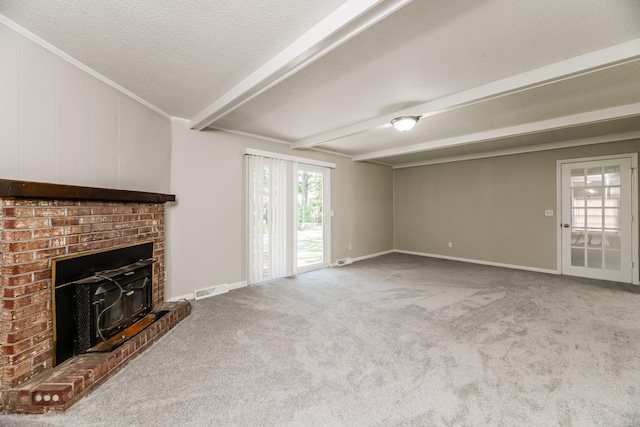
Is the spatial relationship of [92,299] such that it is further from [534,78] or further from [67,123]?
[534,78]

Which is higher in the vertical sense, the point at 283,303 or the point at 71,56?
the point at 71,56

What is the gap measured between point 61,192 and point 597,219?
6954mm

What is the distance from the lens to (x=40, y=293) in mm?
1733

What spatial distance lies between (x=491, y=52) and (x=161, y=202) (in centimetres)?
349

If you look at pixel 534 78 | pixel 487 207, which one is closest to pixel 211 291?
pixel 534 78

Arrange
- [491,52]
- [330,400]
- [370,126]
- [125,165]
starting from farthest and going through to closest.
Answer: [370,126]
[125,165]
[491,52]
[330,400]

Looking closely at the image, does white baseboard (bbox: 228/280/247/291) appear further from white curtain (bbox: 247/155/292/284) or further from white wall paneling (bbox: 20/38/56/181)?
white wall paneling (bbox: 20/38/56/181)

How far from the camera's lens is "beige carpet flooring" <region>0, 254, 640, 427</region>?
1539 millimetres

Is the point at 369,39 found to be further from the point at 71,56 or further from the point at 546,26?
the point at 71,56

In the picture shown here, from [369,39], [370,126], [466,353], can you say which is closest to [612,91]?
[370,126]

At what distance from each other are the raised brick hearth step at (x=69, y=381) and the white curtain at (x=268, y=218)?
6.66ft

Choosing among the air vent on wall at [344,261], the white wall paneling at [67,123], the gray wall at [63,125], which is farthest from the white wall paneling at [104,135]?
the air vent on wall at [344,261]

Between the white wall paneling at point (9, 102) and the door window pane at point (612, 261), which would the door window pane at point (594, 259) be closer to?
the door window pane at point (612, 261)

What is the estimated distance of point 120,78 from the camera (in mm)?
2342
